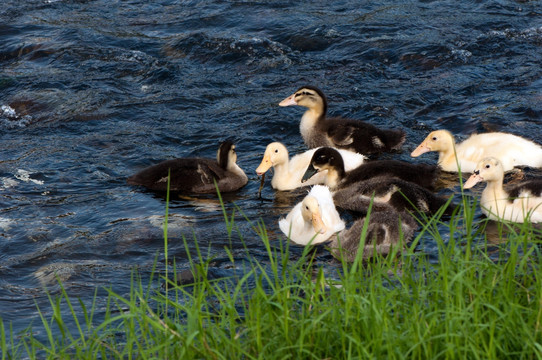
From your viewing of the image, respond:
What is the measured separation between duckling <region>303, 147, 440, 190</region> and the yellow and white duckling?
2.24 feet

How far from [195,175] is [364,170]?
143 centimetres

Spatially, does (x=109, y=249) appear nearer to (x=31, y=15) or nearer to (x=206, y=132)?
(x=206, y=132)

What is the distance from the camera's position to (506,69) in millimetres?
9961

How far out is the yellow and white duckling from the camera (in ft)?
20.5

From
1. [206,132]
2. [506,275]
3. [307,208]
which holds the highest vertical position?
[506,275]

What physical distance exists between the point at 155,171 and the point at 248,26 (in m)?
4.87

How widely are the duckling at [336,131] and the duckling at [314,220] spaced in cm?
167

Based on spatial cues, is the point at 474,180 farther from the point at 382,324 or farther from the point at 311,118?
the point at 382,324

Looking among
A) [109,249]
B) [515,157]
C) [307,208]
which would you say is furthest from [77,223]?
[515,157]

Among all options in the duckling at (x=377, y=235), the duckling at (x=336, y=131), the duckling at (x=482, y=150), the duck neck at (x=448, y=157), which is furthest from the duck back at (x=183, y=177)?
the duck neck at (x=448, y=157)

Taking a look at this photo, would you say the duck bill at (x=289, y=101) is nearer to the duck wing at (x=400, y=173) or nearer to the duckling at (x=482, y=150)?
the duckling at (x=482, y=150)

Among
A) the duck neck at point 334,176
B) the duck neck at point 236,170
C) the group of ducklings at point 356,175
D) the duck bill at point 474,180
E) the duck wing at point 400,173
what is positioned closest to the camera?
the group of ducklings at point 356,175

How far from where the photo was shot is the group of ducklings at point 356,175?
615cm

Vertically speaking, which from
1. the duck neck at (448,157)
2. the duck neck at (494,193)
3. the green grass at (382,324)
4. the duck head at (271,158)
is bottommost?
the duck neck at (448,157)
